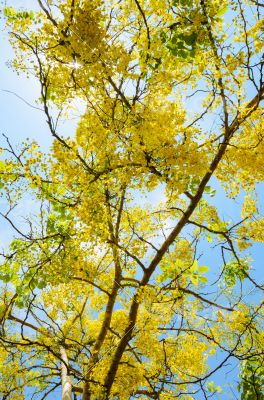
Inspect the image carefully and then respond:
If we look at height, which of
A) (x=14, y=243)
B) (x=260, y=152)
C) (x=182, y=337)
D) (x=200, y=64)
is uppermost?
(x=200, y=64)

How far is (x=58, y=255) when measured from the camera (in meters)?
3.76

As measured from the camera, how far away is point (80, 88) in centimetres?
317

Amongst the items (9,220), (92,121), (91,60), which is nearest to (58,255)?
(9,220)

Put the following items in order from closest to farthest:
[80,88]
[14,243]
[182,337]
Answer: [80,88] → [14,243] → [182,337]

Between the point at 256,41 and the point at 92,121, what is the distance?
1569 millimetres

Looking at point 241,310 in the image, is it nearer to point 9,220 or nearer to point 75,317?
point 75,317

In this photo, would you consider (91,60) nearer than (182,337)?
Yes

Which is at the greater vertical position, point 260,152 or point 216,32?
point 216,32

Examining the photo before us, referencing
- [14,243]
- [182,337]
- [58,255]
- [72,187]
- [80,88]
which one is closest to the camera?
[80,88]

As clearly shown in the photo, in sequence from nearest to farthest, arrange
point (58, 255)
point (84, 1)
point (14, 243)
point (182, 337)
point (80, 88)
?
point (84, 1), point (80, 88), point (58, 255), point (14, 243), point (182, 337)

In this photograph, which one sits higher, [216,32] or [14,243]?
[216,32]

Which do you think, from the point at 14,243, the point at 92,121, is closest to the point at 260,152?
the point at 92,121

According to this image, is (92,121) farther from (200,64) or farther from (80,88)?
(200,64)

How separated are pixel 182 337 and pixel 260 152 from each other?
3.19m
